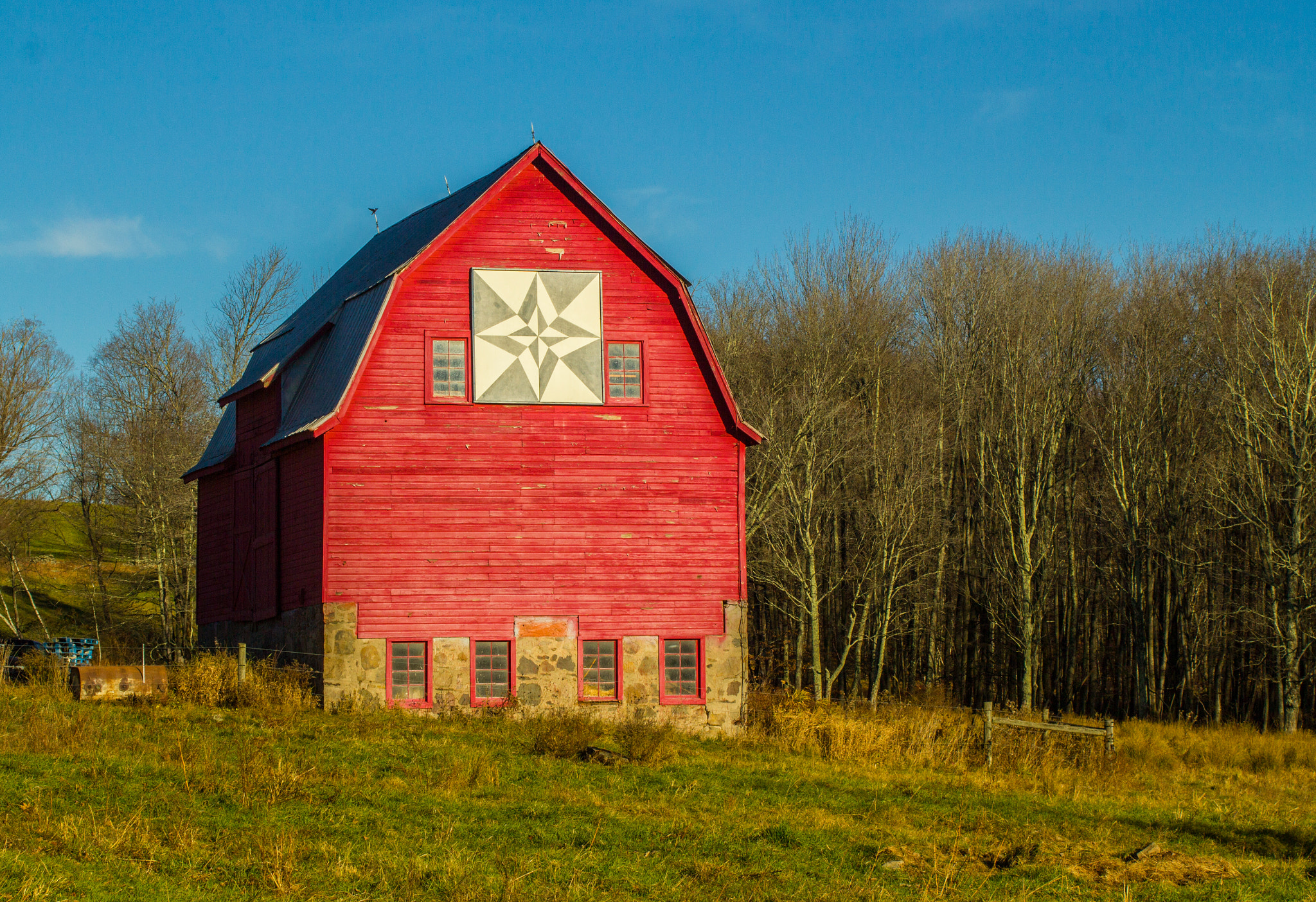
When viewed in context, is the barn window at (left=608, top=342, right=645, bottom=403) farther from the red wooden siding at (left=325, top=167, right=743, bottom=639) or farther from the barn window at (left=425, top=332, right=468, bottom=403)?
the barn window at (left=425, top=332, right=468, bottom=403)

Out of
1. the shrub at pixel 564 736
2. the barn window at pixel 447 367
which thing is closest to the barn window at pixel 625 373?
the barn window at pixel 447 367

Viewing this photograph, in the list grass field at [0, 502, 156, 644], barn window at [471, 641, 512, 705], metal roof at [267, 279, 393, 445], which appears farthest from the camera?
grass field at [0, 502, 156, 644]

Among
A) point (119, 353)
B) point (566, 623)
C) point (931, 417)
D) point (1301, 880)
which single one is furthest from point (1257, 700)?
point (119, 353)

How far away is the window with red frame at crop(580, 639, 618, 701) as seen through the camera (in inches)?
893

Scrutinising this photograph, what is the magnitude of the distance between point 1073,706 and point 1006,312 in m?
13.0

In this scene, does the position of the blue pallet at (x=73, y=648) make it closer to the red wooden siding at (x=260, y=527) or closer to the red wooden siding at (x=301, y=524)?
the red wooden siding at (x=260, y=527)

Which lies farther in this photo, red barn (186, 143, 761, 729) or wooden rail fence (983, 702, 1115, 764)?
red barn (186, 143, 761, 729)

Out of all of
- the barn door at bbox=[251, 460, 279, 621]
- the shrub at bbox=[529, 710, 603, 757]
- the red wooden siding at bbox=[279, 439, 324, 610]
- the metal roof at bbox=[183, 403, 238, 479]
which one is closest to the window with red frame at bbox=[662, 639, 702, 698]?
the shrub at bbox=[529, 710, 603, 757]

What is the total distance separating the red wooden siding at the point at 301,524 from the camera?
73.6ft

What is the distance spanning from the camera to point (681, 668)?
23172mm

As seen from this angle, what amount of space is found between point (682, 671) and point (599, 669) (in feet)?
5.02

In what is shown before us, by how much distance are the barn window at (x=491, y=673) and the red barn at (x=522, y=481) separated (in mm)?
35

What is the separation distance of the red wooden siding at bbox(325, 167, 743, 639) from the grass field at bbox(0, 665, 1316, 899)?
2.62 meters

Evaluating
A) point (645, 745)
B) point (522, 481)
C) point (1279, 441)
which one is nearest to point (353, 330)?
point (522, 481)
